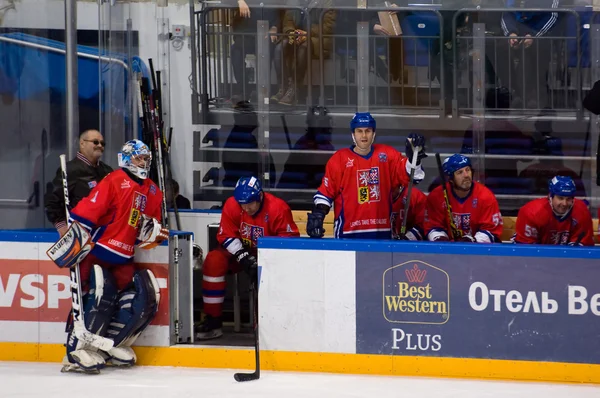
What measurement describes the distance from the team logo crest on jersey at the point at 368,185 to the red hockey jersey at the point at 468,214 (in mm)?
326

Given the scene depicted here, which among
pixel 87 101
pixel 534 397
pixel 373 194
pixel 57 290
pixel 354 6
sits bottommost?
pixel 534 397

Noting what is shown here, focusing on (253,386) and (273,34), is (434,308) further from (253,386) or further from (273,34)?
(273,34)

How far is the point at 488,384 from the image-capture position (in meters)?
4.82

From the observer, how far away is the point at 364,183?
5.50m

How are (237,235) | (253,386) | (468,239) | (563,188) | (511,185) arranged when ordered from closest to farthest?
(253,386)
(563,188)
(468,239)
(237,235)
(511,185)

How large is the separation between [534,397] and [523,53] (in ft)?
8.61

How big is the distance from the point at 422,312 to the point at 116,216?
158 centimetres

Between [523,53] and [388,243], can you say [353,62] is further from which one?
[388,243]

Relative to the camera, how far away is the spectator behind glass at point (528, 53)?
649cm

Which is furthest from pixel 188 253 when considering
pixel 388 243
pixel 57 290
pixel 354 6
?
pixel 354 6

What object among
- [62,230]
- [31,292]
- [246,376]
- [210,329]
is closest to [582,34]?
[210,329]

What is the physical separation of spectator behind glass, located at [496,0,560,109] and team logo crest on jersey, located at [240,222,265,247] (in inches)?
78.1

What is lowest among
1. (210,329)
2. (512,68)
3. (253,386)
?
(253,386)

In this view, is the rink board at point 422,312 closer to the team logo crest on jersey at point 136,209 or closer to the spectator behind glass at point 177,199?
the team logo crest on jersey at point 136,209
